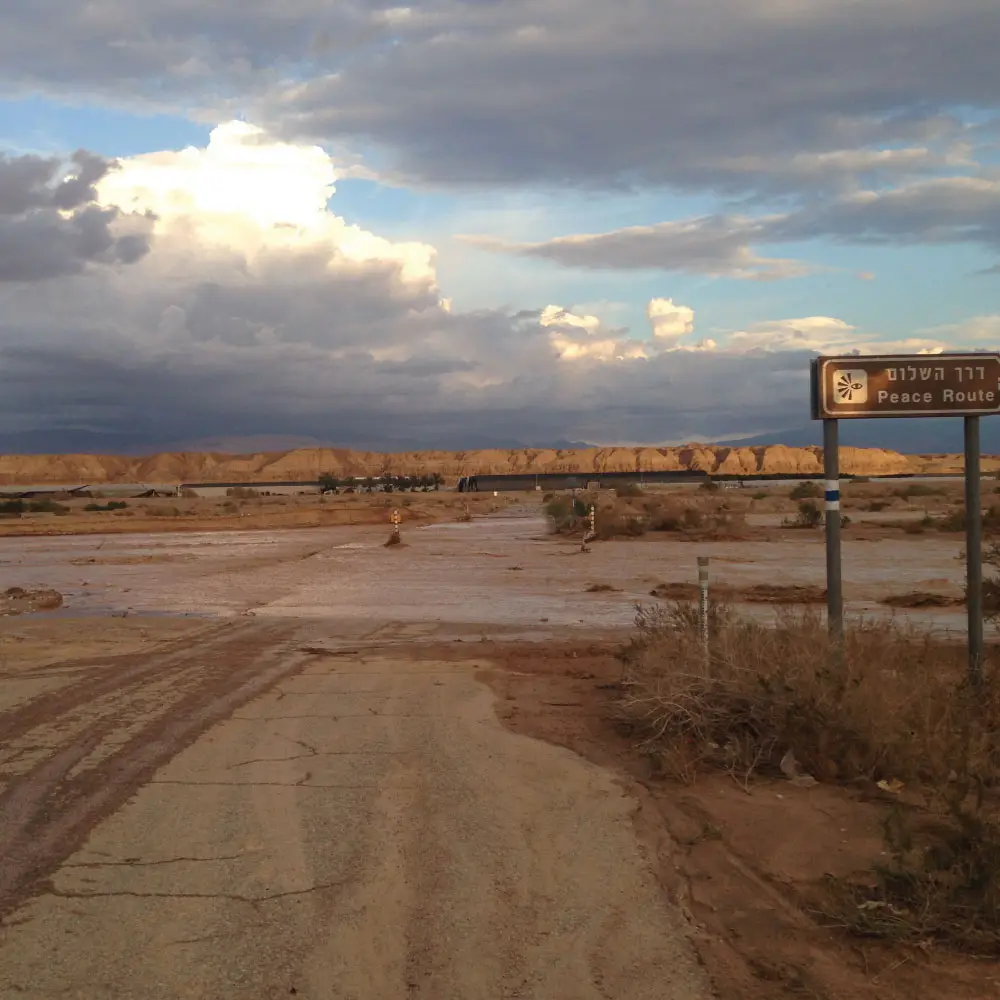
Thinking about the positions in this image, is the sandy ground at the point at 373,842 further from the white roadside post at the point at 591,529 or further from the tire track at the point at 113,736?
the white roadside post at the point at 591,529

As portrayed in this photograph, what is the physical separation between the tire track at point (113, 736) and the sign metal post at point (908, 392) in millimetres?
5837

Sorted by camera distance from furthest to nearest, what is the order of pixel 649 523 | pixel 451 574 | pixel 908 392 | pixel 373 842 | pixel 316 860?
pixel 649 523 < pixel 451 574 < pixel 908 392 < pixel 373 842 < pixel 316 860

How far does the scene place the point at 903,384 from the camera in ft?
31.5

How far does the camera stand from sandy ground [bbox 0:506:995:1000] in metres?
5.01

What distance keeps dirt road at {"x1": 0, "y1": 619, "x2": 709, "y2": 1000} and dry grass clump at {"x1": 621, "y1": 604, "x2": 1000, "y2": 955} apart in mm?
905

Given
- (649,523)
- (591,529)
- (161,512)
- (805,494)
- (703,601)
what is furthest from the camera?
(161,512)

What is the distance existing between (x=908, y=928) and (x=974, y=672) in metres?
4.67

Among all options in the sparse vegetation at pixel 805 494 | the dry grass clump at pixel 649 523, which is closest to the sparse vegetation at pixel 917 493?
the sparse vegetation at pixel 805 494

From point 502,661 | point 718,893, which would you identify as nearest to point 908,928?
point 718,893

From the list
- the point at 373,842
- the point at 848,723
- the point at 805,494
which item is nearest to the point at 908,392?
the point at 848,723

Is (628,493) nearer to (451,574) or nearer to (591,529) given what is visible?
(591,529)

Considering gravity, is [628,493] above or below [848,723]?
below

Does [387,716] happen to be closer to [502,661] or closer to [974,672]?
[502,661]

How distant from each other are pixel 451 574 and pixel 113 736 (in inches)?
764
